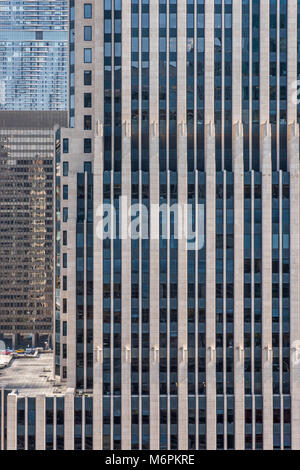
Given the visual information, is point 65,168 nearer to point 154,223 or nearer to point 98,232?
point 98,232

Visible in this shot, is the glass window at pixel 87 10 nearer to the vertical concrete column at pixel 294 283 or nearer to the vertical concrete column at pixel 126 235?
the vertical concrete column at pixel 126 235

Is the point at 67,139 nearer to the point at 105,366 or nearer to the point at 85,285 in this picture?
the point at 85,285

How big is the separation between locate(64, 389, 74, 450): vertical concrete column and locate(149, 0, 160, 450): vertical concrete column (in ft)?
41.0

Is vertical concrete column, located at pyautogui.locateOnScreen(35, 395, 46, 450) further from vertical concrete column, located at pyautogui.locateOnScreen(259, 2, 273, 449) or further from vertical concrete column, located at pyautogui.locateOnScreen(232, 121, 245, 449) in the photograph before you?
vertical concrete column, located at pyautogui.locateOnScreen(259, 2, 273, 449)

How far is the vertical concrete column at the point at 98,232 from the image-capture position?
8894cm

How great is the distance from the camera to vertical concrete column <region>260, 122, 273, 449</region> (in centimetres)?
8888

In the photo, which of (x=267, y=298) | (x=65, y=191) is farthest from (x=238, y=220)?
(x=65, y=191)

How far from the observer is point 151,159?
92.0 meters

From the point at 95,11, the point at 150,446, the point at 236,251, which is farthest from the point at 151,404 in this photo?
the point at 95,11

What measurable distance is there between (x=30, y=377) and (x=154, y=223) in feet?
120

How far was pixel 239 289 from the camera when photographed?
90.4 m

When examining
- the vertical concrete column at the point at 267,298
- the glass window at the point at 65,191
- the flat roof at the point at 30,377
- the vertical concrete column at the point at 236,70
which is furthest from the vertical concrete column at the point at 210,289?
the glass window at the point at 65,191

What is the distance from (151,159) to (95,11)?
87.9 ft

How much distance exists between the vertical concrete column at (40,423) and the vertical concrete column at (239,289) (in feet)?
99.7
